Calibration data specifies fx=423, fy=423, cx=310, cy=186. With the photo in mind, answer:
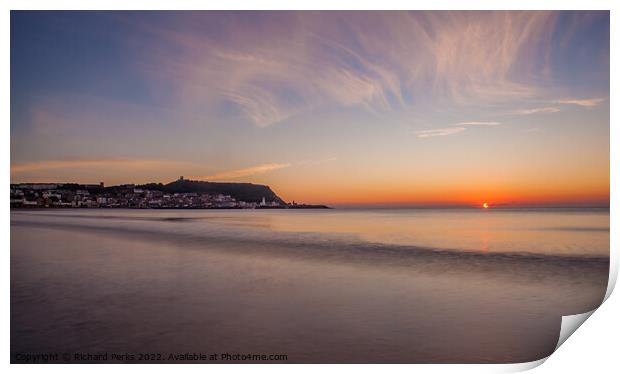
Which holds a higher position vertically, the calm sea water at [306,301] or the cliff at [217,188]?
the cliff at [217,188]

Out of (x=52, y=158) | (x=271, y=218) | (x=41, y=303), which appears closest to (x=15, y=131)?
(x=52, y=158)

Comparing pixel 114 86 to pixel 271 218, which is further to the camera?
pixel 271 218

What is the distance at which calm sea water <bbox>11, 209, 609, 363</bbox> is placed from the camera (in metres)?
2.85

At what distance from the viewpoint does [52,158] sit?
13.4ft

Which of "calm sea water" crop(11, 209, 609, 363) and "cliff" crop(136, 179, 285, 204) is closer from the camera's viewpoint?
"calm sea water" crop(11, 209, 609, 363)

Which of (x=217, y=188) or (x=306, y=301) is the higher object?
(x=217, y=188)

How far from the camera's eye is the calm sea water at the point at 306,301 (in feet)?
9.36

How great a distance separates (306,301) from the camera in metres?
3.45

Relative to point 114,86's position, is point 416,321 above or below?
below

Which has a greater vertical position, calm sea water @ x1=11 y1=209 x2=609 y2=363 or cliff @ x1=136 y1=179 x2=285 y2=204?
cliff @ x1=136 y1=179 x2=285 y2=204

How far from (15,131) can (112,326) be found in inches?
76.6

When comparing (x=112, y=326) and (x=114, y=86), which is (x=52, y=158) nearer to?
(x=114, y=86)
